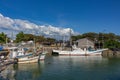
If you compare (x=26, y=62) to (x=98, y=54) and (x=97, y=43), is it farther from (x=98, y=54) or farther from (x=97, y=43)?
(x=97, y=43)

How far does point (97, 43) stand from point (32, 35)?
119ft

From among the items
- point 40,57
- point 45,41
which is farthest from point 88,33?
point 40,57

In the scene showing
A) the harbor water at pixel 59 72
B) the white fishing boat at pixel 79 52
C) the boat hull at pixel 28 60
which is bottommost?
the harbor water at pixel 59 72

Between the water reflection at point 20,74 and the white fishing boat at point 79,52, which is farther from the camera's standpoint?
the white fishing boat at point 79,52

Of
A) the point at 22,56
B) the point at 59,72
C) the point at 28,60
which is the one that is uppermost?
the point at 22,56

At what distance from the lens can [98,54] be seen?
322ft

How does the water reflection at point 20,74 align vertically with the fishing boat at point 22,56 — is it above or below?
below

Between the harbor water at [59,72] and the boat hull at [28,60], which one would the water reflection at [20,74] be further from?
the boat hull at [28,60]

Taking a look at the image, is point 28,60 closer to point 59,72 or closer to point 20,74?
point 59,72

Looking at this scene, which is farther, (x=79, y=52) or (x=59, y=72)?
(x=79, y=52)

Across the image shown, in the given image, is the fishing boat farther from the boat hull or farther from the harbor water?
the harbor water

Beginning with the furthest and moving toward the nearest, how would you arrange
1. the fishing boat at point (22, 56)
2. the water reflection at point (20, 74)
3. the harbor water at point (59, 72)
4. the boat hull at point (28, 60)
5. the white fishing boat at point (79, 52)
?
the white fishing boat at point (79, 52) < the boat hull at point (28, 60) < the fishing boat at point (22, 56) < the harbor water at point (59, 72) < the water reflection at point (20, 74)

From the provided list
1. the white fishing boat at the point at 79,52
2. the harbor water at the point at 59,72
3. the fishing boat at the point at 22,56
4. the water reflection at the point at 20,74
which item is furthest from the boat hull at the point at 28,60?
the white fishing boat at the point at 79,52

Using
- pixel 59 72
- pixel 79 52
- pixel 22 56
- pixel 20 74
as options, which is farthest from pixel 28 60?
pixel 79 52
